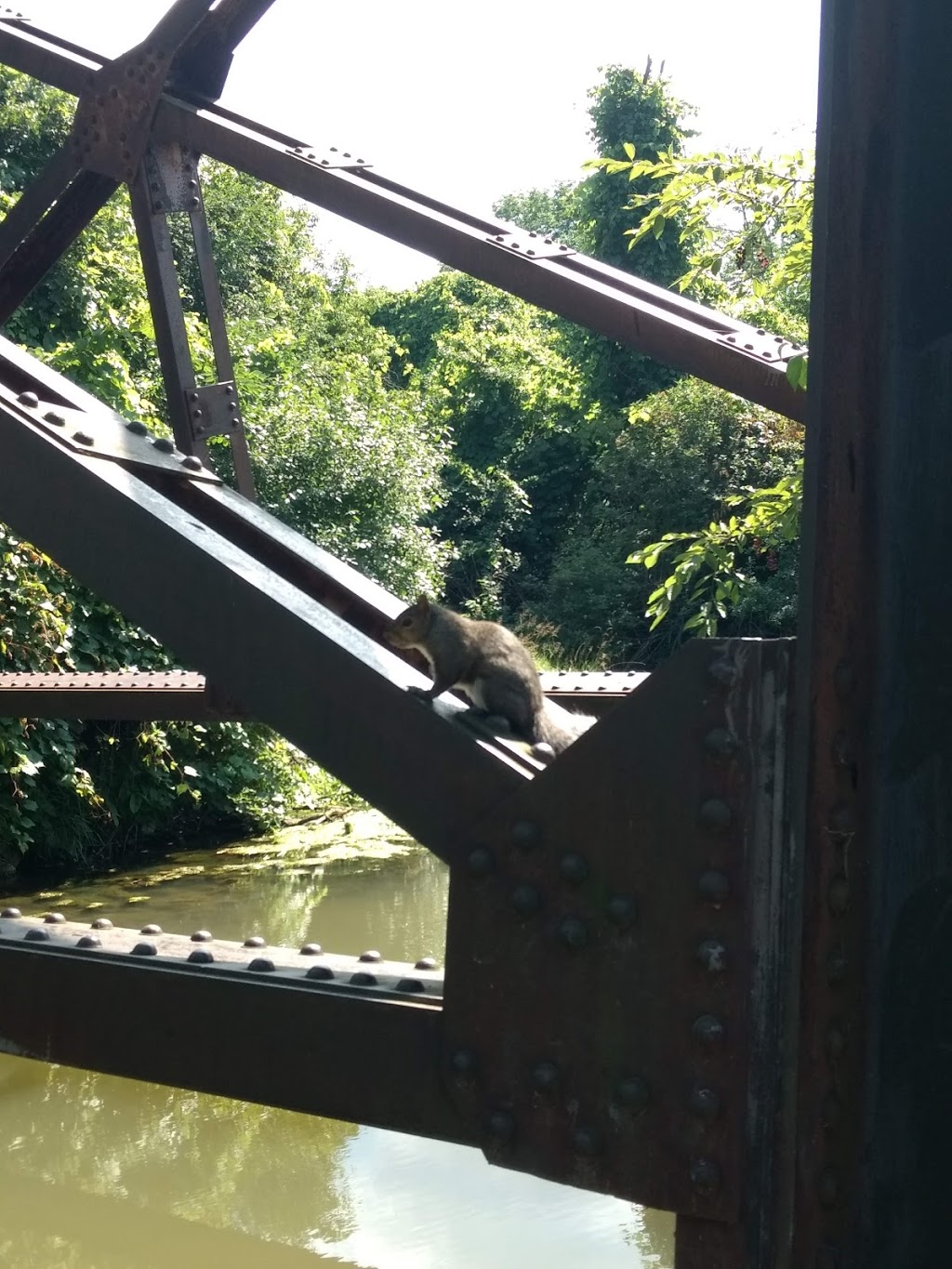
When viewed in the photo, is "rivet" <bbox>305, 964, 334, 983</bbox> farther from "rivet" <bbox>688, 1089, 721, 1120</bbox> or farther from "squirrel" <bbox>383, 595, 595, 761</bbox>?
"squirrel" <bbox>383, 595, 595, 761</bbox>

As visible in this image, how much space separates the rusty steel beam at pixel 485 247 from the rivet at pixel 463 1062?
6.79 feet

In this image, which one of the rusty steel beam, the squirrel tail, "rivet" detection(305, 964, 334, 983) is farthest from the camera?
the rusty steel beam

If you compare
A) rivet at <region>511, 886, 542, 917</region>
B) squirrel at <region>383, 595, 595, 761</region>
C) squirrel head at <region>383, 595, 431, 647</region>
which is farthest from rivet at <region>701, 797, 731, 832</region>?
squirrel at <region>383, 595, 595, 761</region>

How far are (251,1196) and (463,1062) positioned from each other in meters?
3.69

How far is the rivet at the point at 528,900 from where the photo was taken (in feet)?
6.06

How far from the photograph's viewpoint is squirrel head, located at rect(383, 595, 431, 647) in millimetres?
2645

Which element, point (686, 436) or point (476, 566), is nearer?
point (686, 436)

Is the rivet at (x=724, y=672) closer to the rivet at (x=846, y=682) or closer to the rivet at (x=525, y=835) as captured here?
the rivet at (x=846, y=682)

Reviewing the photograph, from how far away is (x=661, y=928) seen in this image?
5.77 feet

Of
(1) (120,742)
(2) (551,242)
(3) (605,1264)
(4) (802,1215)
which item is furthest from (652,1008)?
(1) (120,742)

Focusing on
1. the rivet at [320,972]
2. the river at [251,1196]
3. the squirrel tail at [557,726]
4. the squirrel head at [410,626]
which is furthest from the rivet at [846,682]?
the river at [251,1196]

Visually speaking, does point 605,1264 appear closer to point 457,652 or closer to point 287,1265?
point 287,1265

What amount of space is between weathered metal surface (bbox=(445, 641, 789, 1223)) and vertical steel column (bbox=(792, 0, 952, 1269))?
0.06 metres

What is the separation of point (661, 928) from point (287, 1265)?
3.41 metres
